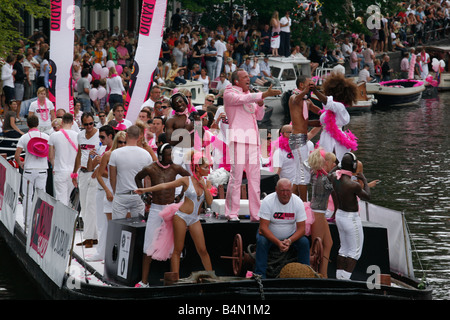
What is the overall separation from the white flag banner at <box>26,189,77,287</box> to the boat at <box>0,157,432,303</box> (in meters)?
0.01

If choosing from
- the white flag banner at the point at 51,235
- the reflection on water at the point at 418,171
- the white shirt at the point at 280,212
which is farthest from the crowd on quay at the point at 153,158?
the reflection on water at the point at 418,171

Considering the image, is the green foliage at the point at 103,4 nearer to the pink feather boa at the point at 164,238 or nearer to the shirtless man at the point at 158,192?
the shirtless man at the point at 158,192

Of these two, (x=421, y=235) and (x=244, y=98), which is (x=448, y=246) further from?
(x=244, y=98)

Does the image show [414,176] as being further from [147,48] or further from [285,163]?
[285,163]

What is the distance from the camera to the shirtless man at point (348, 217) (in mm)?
11734

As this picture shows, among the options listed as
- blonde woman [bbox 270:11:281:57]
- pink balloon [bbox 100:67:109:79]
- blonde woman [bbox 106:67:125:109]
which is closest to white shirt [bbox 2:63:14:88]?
blonde woman [bbox 106:67:125:109]

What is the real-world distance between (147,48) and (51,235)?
26.0 feet

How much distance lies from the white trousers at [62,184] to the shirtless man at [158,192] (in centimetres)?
440

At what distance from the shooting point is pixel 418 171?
2502cm

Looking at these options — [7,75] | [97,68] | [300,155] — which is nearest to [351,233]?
[300,155]

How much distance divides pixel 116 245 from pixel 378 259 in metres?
3.22
